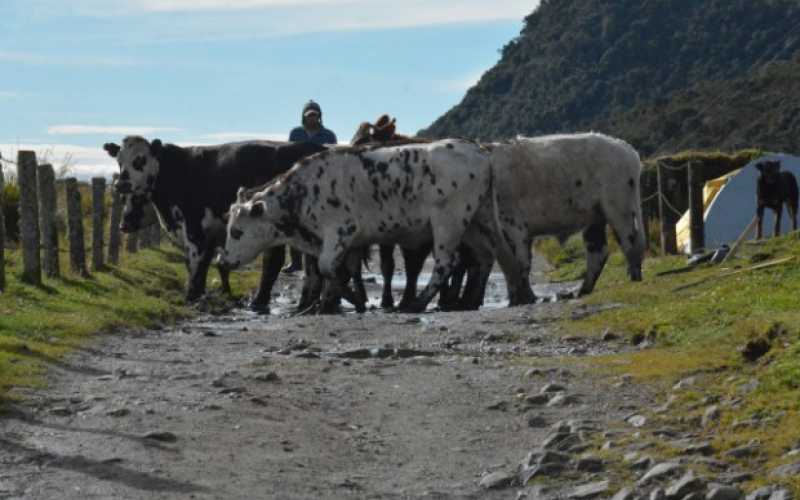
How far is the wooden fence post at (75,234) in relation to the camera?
2164cm

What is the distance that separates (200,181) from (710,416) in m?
13.0

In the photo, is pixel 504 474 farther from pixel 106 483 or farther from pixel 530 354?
pixel 530 354

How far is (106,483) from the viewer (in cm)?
823

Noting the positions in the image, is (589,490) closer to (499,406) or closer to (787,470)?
(787,470)

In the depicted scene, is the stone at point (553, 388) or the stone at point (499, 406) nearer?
the stone at point (499, 406)

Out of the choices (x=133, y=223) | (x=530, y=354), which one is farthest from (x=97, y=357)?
(x=133, y=223)

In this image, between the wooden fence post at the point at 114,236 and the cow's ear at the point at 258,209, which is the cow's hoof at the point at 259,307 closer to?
the cow's ear at the point at 258,209

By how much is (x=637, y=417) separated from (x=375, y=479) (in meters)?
1.83

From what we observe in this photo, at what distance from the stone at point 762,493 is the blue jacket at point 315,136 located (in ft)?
52.4

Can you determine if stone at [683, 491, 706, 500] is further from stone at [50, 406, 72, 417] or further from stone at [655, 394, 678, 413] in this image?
stone at [50, 406, 72, 417]

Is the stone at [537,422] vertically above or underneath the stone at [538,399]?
underneath

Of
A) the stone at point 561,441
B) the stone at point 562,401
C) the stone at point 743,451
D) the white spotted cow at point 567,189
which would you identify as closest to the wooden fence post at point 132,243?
the white spotted cow at point 567,189

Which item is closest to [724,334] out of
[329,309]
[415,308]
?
[415,308]

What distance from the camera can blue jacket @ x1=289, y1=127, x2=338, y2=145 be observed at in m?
23.4
